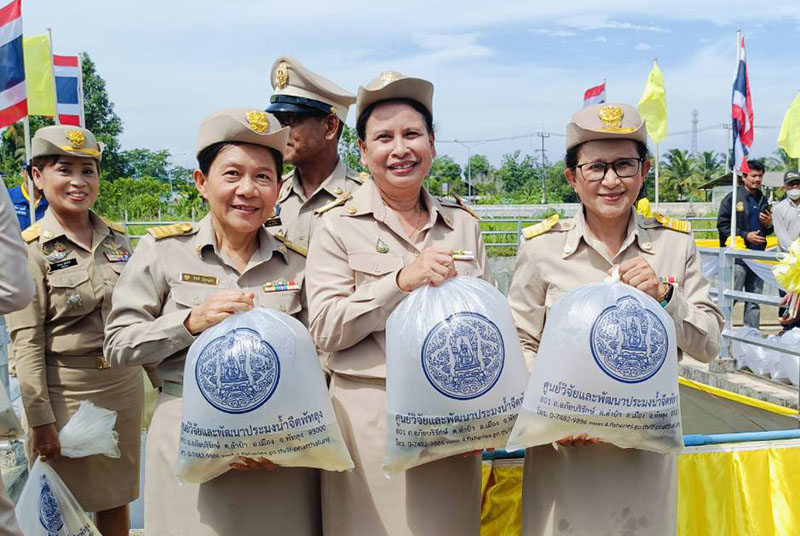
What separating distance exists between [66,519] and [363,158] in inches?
66.7

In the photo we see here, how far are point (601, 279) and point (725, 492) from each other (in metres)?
1.30

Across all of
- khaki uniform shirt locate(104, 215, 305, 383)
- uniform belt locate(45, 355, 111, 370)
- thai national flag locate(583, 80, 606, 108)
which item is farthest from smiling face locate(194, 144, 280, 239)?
thai national flag locate(583, 80, 606, 108)

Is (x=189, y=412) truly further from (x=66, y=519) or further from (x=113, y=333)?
(x=66, y=519)

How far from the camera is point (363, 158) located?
2.28m

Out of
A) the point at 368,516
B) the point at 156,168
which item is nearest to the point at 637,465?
the point at 368,516

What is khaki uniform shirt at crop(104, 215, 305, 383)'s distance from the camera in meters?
2.05

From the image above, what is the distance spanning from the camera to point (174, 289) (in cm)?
216

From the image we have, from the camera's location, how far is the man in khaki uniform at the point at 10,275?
6.09 feet

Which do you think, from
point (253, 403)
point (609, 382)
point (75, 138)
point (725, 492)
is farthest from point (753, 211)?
point (253, 403)

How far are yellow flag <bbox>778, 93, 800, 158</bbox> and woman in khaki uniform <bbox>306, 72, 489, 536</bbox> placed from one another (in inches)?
296

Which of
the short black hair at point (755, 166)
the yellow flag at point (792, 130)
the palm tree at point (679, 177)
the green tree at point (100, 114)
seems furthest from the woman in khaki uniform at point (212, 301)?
the palm tree at point (679, 177)

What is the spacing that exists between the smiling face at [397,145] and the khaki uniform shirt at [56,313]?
1.50 meters

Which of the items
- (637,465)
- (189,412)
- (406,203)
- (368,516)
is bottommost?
(368,516)

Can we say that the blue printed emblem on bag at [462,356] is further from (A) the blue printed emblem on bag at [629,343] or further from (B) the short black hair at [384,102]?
(B) the short black hair at [384,102]
